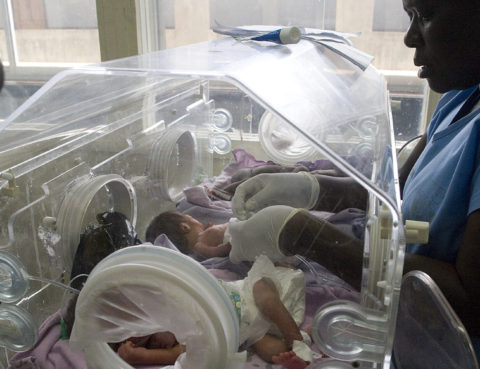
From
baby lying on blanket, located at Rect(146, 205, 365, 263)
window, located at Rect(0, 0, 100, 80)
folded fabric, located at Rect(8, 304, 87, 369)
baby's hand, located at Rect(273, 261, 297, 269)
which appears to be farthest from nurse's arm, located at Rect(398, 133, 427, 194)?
window, located at Rect(0, 0, 100, 80)

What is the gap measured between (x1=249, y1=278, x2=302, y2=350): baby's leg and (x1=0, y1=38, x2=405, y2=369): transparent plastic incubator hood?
A: 5 cm

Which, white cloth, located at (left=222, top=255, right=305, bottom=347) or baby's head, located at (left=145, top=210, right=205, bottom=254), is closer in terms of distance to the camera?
white cloth, located at (left=222, top=255, right=305, bottom=347)

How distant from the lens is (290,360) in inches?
37.3

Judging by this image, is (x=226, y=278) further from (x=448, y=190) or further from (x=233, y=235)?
(x=448, y=190)

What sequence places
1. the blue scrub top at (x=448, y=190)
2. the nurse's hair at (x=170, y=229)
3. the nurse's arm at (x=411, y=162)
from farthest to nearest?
1. the nurse's arm at (x=411, y=162)
2. the nurse's hair at (x=170, y=229)
3. the blue scrub top at (x=448, y=190)

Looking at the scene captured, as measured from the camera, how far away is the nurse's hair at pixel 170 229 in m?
1.10

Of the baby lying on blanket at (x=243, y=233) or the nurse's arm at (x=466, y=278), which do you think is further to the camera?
the baby lying on blanket at (x=243, y=233)

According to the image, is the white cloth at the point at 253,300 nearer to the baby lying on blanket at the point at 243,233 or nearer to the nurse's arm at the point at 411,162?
the baby lying on blanket at the point at 243,233

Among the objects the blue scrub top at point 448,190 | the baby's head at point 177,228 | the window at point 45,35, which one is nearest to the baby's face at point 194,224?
the baby's head at point 177,228

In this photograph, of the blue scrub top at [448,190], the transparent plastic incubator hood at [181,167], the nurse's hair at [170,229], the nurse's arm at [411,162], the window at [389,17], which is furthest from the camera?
the window at [389,17]

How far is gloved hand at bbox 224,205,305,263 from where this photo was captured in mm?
1026

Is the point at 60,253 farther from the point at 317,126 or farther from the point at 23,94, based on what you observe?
the point at 23,94

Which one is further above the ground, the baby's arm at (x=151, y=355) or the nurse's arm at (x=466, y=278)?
the nurse's arm at (x=466, y=278)

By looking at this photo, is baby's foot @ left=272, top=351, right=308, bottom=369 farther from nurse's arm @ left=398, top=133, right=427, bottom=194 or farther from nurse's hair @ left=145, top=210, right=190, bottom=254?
nurse's arm @ left=398, top=133, right=427, bottom=194
